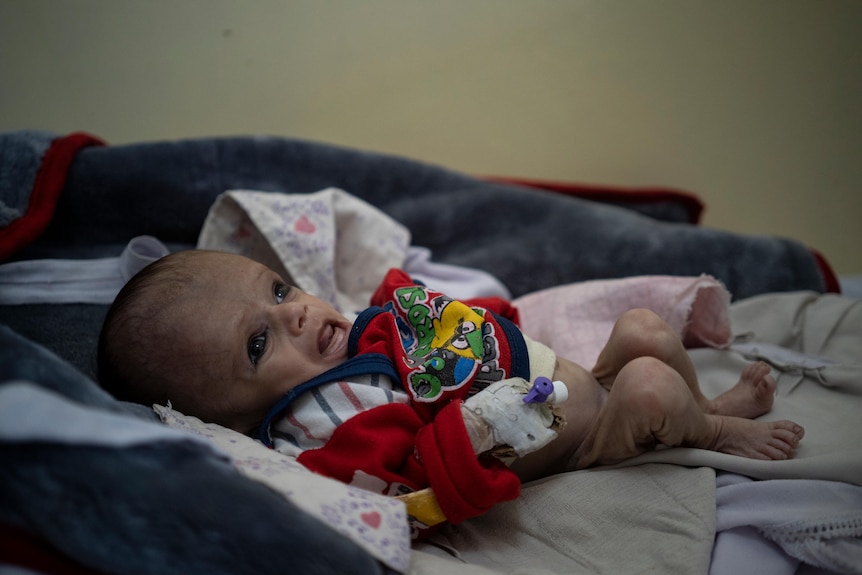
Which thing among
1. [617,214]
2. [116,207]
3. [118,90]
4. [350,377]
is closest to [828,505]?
[350,377]

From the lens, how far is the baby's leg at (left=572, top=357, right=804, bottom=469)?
870mm

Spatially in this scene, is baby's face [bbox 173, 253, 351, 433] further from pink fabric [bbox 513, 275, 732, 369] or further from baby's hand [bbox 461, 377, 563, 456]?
pink fabric [bbox 513, 275, 732, 369]

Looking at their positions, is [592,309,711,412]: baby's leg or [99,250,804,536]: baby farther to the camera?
[592,309,711,412]: baby's leg

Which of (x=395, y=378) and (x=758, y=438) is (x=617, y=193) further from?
(x=395, y=378)

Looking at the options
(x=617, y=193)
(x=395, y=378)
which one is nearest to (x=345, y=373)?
(x=395, y=378)

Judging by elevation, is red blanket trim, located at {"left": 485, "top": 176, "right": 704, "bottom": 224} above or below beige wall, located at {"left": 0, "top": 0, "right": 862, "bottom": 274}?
below

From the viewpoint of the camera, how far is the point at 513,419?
0.84 meters

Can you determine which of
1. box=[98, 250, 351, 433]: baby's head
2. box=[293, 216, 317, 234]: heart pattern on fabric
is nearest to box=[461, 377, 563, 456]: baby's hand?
box=[98, 250, 351, 433]: baby's head

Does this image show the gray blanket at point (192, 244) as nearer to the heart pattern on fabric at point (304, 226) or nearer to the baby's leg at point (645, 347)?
the heart pattern on fabric at point (304, 226)

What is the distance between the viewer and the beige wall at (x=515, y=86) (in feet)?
4.98

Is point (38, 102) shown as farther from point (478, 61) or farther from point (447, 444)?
point (447, 444)

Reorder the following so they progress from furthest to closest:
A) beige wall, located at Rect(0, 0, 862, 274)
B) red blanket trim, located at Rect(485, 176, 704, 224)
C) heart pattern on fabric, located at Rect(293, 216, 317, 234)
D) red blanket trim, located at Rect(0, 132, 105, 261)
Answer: red blanket trim, located at Rect(485, 176, 704, 224) < beige wall, located at Rect(0, 0, 862, 274) < heart pattern on fabric, located at Rect(293, 216, 317, 234) < red blanket trim, located at Rect(0, 132, 105, 261)

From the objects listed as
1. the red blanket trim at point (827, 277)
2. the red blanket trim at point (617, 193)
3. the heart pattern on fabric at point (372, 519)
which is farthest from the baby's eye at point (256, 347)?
the red blanket trim at point (827, 277)

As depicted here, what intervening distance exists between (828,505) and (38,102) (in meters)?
1.69
